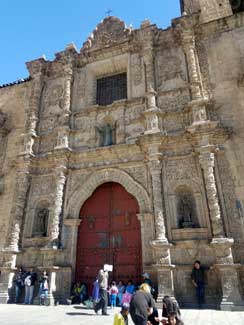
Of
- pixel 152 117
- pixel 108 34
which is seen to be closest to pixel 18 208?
pixel 152 117

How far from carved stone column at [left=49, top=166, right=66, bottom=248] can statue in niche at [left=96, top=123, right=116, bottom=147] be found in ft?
6.53

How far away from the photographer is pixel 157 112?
9.91 metres

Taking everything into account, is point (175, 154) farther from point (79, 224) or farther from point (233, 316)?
point (233, 316)

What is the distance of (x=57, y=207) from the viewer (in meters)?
9.66

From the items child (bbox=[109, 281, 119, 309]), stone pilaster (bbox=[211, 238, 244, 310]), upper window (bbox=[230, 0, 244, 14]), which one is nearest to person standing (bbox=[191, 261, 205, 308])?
stone pilaster (bbox=[211, 238, 244, 310])

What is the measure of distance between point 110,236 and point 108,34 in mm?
9949

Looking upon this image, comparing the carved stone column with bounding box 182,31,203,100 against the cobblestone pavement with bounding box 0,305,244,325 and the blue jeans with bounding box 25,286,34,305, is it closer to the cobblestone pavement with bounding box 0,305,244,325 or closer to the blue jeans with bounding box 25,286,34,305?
the cobblestone pavement with bounding box 0,305,244,325

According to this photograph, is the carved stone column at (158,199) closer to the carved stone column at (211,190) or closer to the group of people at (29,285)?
the carved stone column at (211,190)

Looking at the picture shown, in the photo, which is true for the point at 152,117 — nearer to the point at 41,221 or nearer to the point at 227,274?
the point at 227,274

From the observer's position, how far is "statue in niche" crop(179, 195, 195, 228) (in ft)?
27.2

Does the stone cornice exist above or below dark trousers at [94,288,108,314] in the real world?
above

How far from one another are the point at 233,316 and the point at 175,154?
521 cm

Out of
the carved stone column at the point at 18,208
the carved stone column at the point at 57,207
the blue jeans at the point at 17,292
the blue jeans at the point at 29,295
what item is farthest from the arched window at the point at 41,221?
the blue jeans at the point at 29,295

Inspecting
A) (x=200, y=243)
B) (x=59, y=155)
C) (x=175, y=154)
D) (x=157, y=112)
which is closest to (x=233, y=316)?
(x=200, y=243)
